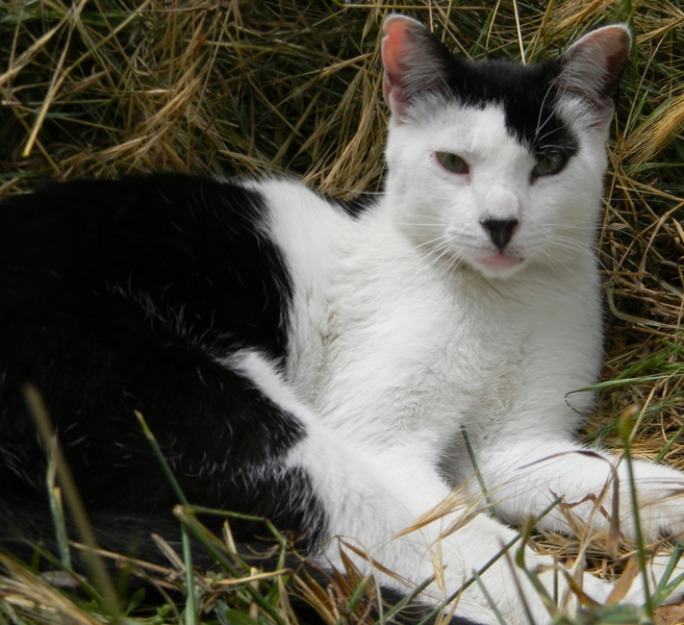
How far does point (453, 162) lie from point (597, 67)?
402 millimetres

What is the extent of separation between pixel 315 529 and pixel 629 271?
4.44 ft

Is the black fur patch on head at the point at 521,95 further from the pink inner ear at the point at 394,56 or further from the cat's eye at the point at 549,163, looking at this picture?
the pink inner ear at the point at 394,56

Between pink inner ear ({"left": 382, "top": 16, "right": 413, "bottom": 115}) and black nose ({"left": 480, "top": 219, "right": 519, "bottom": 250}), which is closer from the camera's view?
black nose ({"left": 480, "top": 219, "right": 519, "bottom": 250})

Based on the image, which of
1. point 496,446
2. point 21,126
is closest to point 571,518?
point 496,446

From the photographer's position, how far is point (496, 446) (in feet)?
6.32

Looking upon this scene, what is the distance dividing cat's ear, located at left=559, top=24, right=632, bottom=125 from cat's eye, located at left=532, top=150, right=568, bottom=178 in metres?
0.17

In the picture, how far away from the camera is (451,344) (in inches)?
74.4

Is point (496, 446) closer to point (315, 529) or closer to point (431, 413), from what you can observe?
point (431, 413)

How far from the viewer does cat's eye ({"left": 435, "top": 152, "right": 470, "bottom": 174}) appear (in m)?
1.88

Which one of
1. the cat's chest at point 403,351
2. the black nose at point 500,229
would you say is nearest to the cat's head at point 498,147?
the black nose at point 500,229

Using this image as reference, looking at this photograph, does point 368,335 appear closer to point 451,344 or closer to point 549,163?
point 451,344

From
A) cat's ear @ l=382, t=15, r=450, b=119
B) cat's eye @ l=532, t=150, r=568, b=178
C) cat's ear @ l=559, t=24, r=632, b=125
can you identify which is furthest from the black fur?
cat's ear @ l=559, t=24, r=632, b=125

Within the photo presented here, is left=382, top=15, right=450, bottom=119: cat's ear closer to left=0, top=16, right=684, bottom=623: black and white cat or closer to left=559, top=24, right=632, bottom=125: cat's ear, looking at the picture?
left=0, top=16, right=684, bottom=623: black and white cat

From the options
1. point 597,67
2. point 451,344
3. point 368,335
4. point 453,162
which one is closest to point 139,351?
point 368,335
